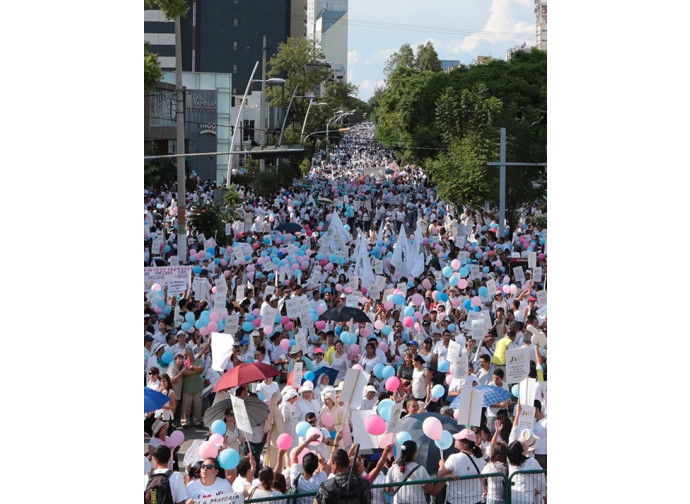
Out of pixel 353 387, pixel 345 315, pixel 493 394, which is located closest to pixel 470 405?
pixel 353 387

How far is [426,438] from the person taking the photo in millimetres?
9656

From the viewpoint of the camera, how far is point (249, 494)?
8.48 metres

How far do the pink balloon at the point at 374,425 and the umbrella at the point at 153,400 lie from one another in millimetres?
2259

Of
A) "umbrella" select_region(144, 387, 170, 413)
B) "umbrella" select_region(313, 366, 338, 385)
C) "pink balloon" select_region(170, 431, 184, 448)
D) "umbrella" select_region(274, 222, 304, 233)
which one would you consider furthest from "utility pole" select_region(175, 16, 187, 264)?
"pink balloon" select_region(170, 431, 184, 448)

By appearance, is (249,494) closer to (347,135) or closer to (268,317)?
(268,317)

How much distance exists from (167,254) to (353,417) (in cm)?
1734

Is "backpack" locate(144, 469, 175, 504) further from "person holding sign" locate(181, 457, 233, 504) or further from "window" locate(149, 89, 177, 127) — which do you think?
"window" locate(149, 89, 177, 127)

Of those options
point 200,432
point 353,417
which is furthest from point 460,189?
point 353,417

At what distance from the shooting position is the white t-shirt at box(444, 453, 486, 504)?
8.88 meters

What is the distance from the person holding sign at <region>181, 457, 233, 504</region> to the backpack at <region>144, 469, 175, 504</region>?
15 cm

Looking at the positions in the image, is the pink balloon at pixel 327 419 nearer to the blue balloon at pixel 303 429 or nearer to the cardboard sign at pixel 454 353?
the blue balloon at pixel 303 429

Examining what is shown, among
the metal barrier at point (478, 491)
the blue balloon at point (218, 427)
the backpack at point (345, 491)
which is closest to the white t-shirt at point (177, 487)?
the backpack at point (345, 491)

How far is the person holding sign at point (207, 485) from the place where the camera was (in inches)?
323

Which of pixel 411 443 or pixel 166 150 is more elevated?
pixel 166 150
